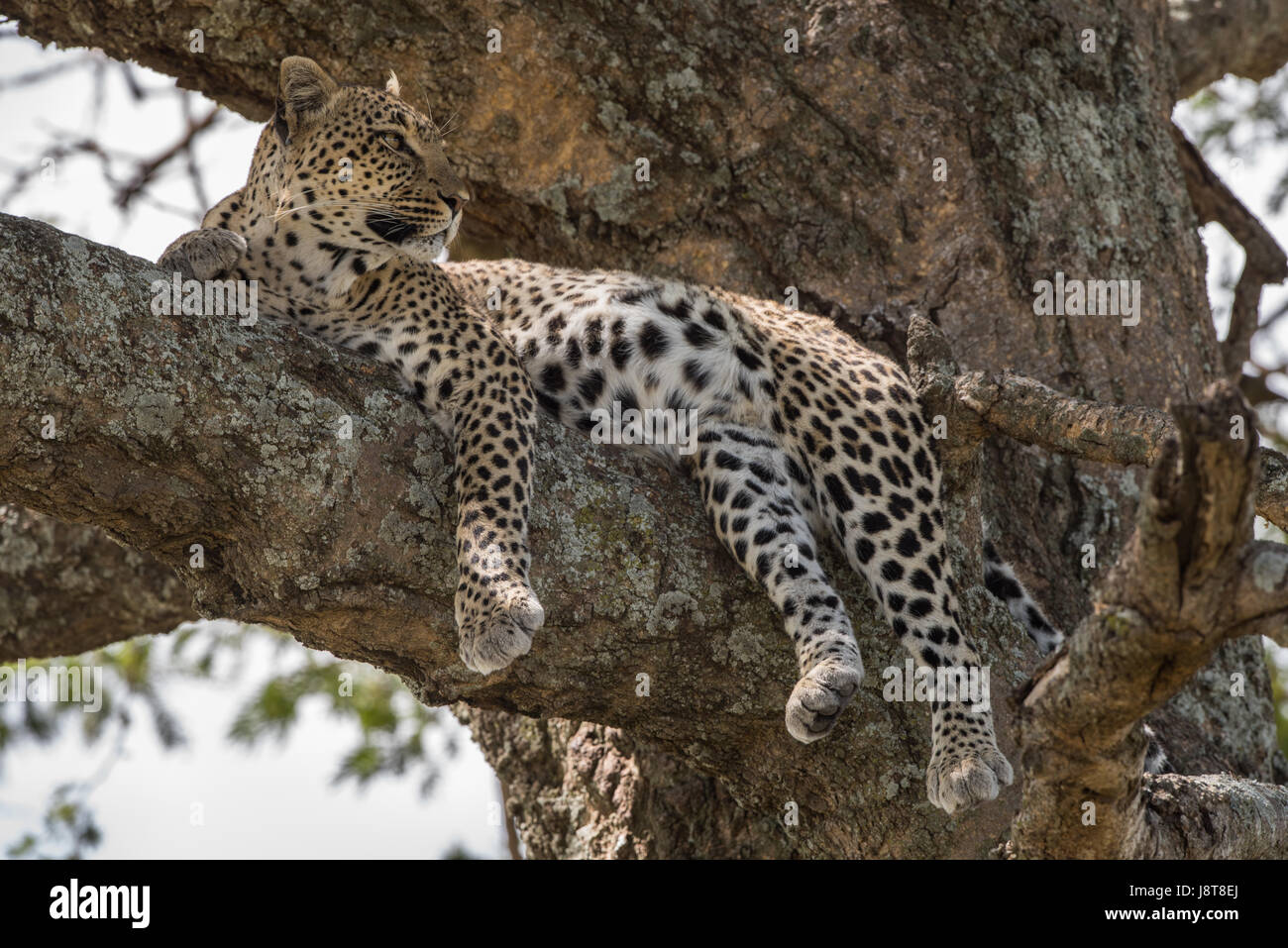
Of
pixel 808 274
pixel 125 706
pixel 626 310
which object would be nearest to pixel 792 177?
pixel 808 274

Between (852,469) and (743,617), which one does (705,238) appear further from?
(743,617)

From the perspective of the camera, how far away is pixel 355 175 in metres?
5.27

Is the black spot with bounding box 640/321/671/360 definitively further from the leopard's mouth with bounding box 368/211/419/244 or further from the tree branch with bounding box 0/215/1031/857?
the leopard's mouth with bounding box 368/211/419/244

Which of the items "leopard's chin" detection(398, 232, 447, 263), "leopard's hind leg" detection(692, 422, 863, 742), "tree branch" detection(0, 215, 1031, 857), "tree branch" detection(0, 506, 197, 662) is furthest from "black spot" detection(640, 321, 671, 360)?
"tree branch" detection(0, 506, 197, 662)

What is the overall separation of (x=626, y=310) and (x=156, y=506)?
2.09 metres

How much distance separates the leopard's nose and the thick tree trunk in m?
0.77

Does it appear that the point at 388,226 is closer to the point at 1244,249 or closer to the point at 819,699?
the point at 819,699

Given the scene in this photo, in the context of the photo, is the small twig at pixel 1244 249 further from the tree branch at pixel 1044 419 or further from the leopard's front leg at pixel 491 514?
the leopard's front leg at pixel 491 514

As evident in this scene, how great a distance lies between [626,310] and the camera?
5461mm

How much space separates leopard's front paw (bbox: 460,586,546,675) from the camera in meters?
4.10

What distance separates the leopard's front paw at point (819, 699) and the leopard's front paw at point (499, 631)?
0.84 m

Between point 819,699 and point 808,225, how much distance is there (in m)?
2.38

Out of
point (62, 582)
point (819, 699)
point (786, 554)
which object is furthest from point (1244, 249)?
point (62, 582)

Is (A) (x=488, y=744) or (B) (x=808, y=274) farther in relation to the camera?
(A) (x=488, y=744)
